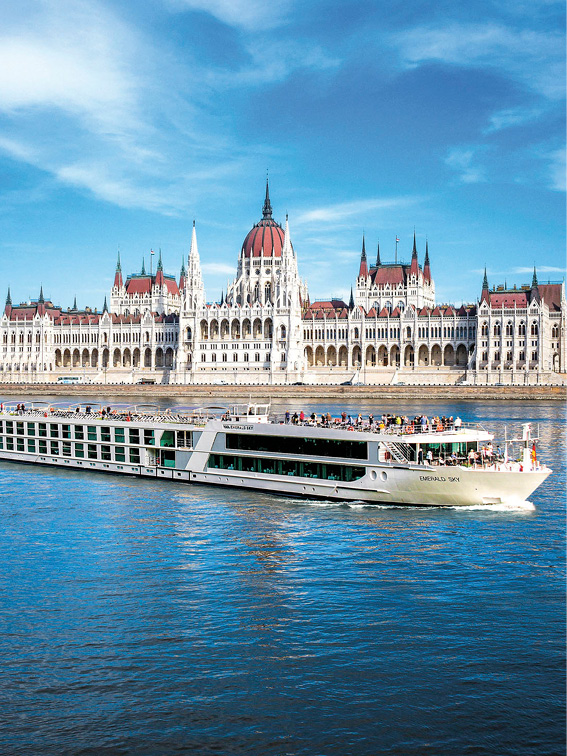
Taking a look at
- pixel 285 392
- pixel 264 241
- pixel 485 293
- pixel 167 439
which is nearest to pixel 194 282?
A: pixel 264 241

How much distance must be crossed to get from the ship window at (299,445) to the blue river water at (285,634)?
348cm

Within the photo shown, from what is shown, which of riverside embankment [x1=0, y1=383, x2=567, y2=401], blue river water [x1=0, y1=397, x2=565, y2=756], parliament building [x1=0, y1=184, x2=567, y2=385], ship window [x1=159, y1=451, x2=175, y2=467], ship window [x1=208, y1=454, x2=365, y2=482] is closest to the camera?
blue river water [x1=0, y1=397, x2=565, y2=756]

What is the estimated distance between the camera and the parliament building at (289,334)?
143875 mm

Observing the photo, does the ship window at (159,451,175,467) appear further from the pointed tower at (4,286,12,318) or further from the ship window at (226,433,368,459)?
the pointed tower at (4,286,12,318)

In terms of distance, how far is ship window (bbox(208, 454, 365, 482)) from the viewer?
111 feet

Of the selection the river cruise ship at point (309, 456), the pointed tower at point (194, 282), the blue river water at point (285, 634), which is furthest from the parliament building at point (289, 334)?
the blue river water at point (285, 634)

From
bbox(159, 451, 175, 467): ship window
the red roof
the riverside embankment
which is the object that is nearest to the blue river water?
bbox(159, 451, 175, 467): ship window

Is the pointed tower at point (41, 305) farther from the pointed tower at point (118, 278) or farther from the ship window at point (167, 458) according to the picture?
the ship window at point (167, 458)

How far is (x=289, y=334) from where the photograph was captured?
502 feet

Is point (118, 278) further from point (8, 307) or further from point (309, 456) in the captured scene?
point (309, 456)

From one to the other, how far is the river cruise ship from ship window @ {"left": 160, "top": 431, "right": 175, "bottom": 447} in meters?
0.05

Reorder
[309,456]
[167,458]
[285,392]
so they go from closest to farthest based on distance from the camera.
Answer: [309,456] < [167,458] < [285,392]

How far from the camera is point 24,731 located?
1426 cm

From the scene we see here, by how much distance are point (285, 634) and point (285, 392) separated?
372 ft
